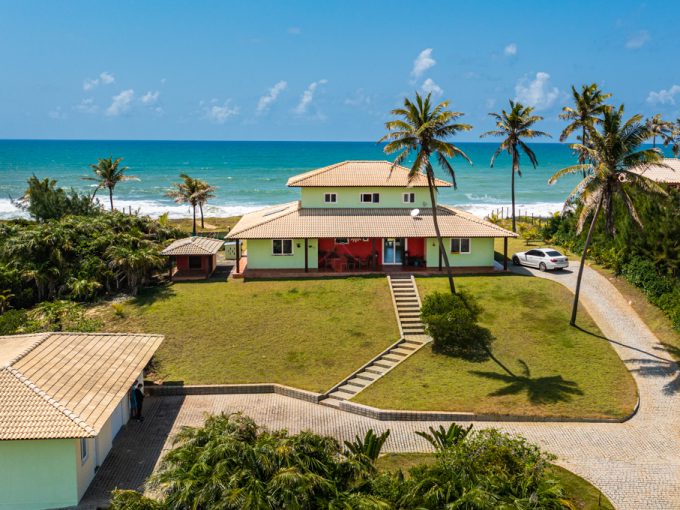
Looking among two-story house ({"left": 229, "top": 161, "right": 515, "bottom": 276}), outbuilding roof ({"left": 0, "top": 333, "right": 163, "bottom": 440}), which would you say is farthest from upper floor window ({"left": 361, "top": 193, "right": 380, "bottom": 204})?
outbuilding roof ({"left": 0, "top": 333, "right": 163, "bottom": 440})

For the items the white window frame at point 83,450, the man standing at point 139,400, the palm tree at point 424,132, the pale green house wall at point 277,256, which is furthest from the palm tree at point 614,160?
the white window frame at point 83,450

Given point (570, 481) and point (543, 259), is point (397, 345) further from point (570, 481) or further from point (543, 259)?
point (543, 259)

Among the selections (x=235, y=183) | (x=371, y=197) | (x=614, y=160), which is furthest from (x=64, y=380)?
(x=235, y=183)

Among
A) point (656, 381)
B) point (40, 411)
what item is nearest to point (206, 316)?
point (40, 411)

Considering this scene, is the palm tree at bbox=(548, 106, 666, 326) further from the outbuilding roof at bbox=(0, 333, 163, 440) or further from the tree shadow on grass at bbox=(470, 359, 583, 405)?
the outbuilding roof at bbox=(0, 333, 163, 440)

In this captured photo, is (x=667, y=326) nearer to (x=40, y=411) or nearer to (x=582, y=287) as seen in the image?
(x=582, y=287)

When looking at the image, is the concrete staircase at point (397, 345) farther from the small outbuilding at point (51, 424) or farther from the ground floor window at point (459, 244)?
the small outbuilding at point (51, 424)
